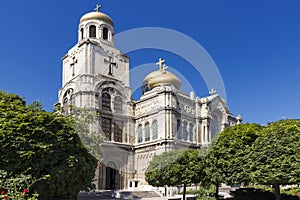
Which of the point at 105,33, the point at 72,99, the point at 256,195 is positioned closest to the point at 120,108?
the point at 72,99

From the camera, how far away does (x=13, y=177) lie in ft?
51.2

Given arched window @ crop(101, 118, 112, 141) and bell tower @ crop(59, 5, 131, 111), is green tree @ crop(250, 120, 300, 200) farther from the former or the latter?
bell tower @ crop(59, 5, 131, 111)

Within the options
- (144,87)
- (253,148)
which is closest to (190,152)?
(253,148)

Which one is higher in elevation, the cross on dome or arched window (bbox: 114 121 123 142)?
the cross on dome

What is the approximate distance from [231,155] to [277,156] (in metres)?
3.68

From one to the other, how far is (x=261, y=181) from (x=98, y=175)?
21036 millimetres

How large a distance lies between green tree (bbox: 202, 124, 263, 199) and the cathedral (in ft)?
44.6

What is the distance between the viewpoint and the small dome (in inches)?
1829

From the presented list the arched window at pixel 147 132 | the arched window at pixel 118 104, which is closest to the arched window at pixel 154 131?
the arched window at pixel 147 132

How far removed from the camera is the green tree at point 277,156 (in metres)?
21.3

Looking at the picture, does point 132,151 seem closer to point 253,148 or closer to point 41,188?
point 253,148

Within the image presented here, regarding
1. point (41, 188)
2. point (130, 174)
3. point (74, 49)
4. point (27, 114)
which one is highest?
point (74, 49)

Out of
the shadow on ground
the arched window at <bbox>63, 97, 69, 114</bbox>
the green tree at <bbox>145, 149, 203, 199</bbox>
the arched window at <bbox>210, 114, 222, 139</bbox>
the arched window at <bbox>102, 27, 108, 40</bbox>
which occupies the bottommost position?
the shadow on ground

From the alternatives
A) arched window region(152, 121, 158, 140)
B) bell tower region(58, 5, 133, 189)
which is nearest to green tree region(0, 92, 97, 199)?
bell tower region(58, 5, 133, 189)
